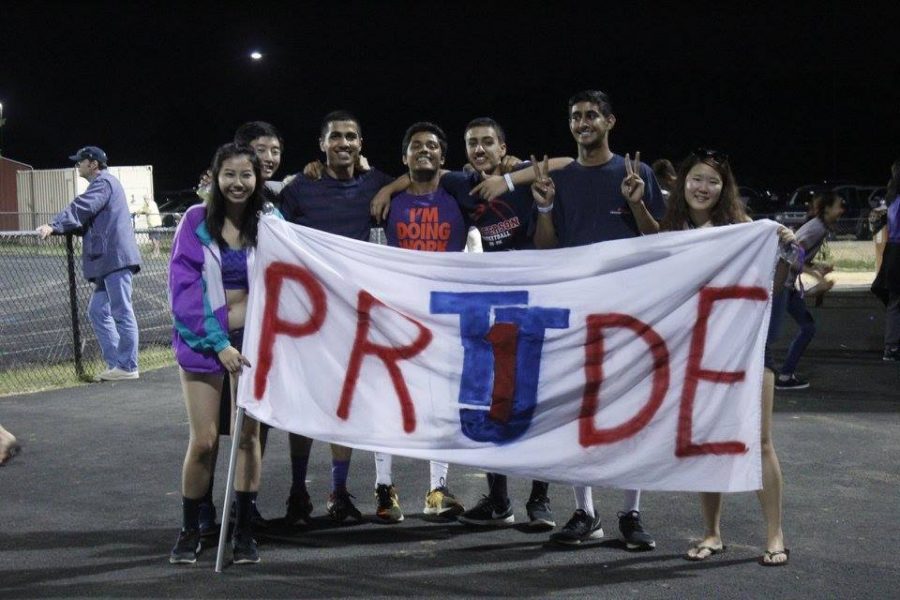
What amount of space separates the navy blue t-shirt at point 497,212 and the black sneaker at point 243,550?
1.98 m

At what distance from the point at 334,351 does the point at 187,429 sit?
11.8 feet

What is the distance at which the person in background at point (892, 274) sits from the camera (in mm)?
12406

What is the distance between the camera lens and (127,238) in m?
11.1

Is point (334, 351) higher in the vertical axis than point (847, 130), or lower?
lower

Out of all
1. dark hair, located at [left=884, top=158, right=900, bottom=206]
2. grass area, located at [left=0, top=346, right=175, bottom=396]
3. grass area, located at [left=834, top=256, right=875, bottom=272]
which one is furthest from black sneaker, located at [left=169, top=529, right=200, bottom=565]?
grass area, located at [left=834, top=256, right=875, bottom=272]

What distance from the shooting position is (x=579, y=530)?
5.86 metres

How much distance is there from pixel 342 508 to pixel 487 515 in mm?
770

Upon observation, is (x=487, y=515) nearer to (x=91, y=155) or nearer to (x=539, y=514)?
(x=539, y=514)

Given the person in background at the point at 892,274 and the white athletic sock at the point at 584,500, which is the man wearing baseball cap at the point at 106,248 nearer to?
the white athletic sock at the point at 584,500

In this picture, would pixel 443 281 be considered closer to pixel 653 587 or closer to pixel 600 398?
pixel 600 398

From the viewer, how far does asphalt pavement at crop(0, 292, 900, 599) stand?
522 cm

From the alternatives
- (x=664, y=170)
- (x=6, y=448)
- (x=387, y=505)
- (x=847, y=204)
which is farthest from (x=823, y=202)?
(x=847, y=204)

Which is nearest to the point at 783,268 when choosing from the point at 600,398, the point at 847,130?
the point at 600,398

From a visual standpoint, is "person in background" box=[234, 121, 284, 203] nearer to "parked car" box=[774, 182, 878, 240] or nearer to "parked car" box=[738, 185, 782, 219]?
"parked car" box=[774, 182, 878, 240]
